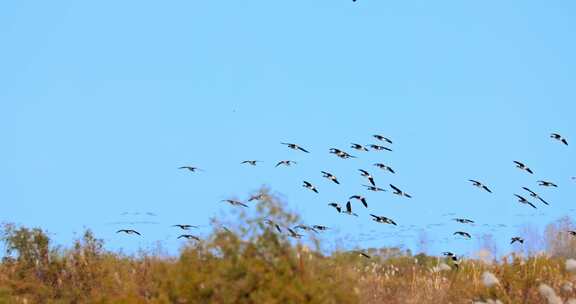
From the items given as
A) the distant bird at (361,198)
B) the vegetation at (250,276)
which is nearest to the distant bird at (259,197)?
the vegetation at (250,276)

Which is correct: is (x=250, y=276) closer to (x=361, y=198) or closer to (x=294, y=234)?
(x=294, y=234)

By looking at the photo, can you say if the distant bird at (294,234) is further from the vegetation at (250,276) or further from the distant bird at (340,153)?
the distant bird at (340,153)

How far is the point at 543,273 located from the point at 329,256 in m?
8.87

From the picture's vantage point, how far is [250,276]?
9.89 meters

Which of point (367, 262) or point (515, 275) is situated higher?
point (367, 262)

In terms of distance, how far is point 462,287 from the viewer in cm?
1683

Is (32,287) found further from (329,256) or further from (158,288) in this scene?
(329,256)

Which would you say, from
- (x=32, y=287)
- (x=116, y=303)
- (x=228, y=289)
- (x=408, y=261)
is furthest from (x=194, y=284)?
(x=408, y=261)

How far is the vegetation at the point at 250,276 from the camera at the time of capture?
9.90 metres

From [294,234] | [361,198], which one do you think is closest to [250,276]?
[294,234]

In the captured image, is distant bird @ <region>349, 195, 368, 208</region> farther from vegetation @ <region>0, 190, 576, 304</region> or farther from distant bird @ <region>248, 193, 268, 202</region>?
distant bird @ <region>248, 193, 268, 202</region>

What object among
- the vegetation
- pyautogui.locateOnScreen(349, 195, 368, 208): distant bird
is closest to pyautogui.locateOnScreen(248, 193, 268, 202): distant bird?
the vegetation

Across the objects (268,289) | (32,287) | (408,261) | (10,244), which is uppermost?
(408,261)

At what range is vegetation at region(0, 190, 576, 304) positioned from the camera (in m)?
9.90
